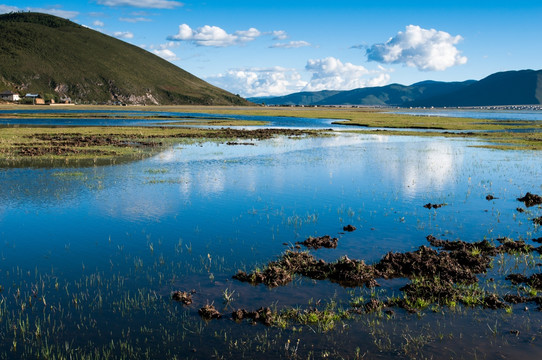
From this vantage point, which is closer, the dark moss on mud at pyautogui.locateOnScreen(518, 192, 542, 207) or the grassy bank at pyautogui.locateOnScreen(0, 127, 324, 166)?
the dark moss on mud at pyautogui.locateOnScreen(518, 192, 542, 207)

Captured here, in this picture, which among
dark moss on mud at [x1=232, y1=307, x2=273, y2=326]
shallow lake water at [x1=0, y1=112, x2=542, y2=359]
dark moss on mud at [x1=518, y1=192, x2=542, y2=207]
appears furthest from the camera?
dark moss on mud at [x1=518, y1=192, x2=542, y2=207]

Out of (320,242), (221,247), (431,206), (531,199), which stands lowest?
(221,247)

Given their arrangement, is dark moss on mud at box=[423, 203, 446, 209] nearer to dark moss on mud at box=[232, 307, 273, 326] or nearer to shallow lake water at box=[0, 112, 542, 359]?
shallow lake water at box=[0, 112, 542, 359]

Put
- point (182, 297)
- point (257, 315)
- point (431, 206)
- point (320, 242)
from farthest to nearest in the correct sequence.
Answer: point (431, 206), point (320, 242), point (182, 297), point (257, 315)

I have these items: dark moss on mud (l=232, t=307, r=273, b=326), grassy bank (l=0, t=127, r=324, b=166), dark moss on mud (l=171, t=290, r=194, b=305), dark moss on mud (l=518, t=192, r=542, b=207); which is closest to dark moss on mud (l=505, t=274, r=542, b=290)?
dark moss on mud (l=232, t=307, r=273, b=326)

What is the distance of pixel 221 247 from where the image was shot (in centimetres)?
1834

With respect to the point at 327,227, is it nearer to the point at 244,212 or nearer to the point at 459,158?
the point at 244,212

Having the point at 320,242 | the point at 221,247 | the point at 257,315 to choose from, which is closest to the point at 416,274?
the point at 320,242

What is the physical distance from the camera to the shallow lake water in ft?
36.3

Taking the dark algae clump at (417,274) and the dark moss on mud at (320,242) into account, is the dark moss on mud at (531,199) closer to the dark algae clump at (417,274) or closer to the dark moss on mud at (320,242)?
the dark algae clump at (417,274)

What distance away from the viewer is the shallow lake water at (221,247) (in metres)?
11.1

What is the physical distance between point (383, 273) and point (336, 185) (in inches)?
676

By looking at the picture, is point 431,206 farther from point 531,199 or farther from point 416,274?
point 416,274

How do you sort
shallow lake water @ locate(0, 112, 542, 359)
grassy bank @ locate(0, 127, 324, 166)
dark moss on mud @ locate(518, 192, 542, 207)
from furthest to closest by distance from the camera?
grassy bank @ locate(0, 127, 324, 166) → dark moss on mud @ locate(518, 192, 542, 207) → shallow lake water @ locate(0, 112, 542, 359)
